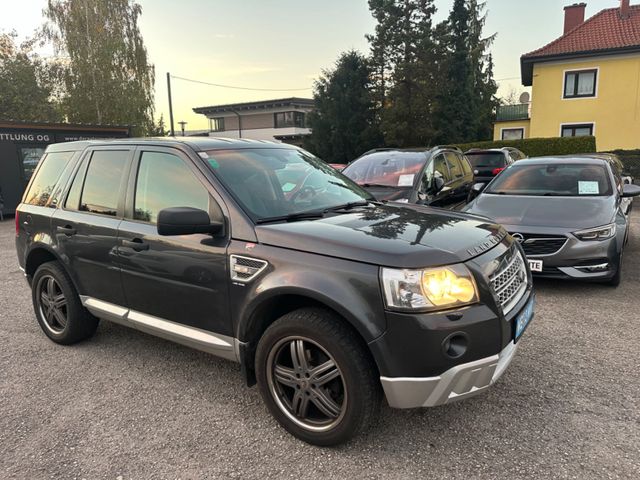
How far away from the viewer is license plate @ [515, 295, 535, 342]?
261 centimetres

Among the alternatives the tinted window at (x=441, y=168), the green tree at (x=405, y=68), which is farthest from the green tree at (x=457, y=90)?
the tinted window at (x=441, y=168)

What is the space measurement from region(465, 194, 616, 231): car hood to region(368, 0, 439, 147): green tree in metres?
24.9

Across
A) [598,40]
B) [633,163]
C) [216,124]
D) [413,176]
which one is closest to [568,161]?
[413,176]

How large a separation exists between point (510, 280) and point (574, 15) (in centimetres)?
3297

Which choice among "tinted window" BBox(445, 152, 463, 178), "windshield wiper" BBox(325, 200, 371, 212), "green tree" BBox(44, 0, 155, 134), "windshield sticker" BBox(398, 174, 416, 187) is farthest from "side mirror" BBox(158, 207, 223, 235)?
"green tree" BBox(44, 0, 155, 134)

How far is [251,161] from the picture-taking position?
3334 mm

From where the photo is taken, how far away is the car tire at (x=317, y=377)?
2.38 meters

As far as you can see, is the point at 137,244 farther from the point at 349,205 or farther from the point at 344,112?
the point at 344,112

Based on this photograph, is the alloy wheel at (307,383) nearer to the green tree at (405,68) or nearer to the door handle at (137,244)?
the door handle at (137,244)

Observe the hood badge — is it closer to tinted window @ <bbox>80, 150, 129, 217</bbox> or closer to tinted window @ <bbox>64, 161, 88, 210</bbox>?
tinted window @ <bbox>80, 150, 129, 217</bbox>

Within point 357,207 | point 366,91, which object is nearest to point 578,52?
point 366,91

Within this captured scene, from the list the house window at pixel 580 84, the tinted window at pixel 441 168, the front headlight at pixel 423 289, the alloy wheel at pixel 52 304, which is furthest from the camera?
the house window at pixel 580 84

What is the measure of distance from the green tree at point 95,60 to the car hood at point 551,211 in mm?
26357

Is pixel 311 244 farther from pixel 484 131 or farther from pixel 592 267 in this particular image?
pixel 484 131
